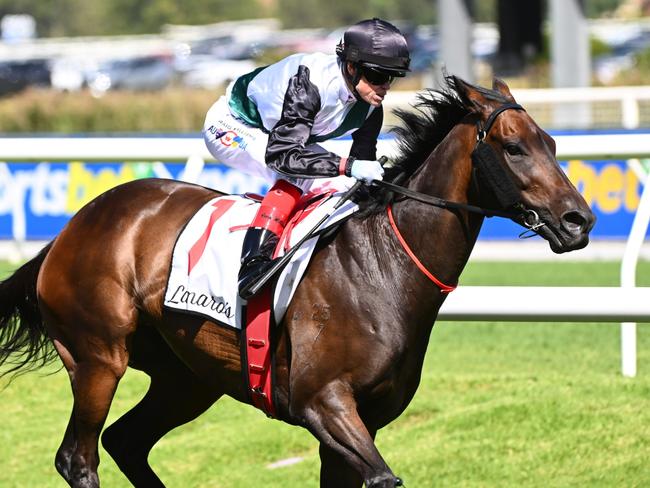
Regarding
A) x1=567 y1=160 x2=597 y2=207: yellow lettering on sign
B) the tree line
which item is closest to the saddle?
x1=567 y1=160 x2=597 y2=207: yellow lettering on sign

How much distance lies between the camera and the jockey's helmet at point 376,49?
3.96 meters

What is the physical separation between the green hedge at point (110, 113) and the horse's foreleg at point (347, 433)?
587 inches

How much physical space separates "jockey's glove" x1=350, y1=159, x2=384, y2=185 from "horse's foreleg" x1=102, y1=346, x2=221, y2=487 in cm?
121

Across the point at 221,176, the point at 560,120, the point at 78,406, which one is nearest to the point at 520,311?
the point at 78,406

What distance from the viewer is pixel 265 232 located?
13.3 feet

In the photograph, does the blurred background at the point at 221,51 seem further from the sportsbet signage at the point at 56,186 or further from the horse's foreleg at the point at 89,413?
the horse's foreleg at the point at 89,413

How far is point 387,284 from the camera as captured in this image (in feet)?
12.9

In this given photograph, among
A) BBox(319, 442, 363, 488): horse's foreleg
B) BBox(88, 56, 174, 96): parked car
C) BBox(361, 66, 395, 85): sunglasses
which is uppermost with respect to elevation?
BBox(361, 66, 395, 85): sunglasses

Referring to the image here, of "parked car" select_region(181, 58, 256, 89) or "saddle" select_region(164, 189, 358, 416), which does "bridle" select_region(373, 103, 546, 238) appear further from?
"parked car" select_region(181, 58, 256, 89)

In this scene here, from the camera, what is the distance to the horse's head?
361cm

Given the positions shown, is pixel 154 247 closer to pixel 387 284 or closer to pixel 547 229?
pixel 387 284

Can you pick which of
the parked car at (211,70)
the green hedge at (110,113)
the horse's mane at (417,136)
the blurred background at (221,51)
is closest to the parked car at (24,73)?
the blurred background at (221,51)

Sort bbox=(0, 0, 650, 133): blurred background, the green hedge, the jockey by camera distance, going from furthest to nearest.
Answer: the green hedge, bbox=(0, 0, 650, 133): blurred background, the jockey

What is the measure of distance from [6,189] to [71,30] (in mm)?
54964
